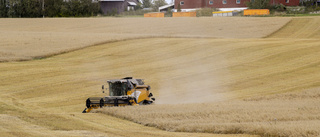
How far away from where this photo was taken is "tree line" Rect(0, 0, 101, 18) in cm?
10631

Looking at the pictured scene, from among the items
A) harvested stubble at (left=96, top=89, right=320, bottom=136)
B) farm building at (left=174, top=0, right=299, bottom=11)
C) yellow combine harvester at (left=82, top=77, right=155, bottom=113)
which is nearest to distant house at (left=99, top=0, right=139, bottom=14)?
farm building at (left=174, top=0, right=299, bottom=11)

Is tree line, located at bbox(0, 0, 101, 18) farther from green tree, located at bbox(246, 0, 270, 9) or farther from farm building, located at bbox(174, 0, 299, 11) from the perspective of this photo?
green tree, located at bbox(246, 0, 270, 9)

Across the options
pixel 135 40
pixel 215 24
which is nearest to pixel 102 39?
pixel 135 40

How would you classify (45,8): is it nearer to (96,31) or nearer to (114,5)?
(114,5)

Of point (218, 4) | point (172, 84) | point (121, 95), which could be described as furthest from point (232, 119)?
point (218, 4)

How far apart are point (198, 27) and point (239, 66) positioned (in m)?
34.2

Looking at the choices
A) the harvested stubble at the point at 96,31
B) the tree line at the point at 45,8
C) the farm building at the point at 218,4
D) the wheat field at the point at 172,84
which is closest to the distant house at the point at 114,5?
the tree line at the point at 45,8

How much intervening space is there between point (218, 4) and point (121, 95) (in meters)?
92.8

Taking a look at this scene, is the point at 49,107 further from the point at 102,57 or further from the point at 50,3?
the point at 50,3

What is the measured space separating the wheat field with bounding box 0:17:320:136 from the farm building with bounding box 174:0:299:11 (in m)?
42.7

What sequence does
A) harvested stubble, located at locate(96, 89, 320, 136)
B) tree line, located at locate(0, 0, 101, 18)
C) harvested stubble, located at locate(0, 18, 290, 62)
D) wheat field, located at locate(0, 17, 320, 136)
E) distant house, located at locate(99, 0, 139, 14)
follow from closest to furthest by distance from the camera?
harvested stubble, located at locate(96, 89, 320, 136), wheat field, located at locate(0, 17, 320, 136), harvested stubble, located at locate(0, 18, 290, 62), tree line, located at locate(0, 0, 101, 18), distant house, located at locate(99, 0, 139, 14)

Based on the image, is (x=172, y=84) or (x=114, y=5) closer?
(x=172, y=84)

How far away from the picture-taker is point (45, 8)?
10819 centimetres

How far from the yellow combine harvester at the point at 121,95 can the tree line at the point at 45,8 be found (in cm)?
8452
